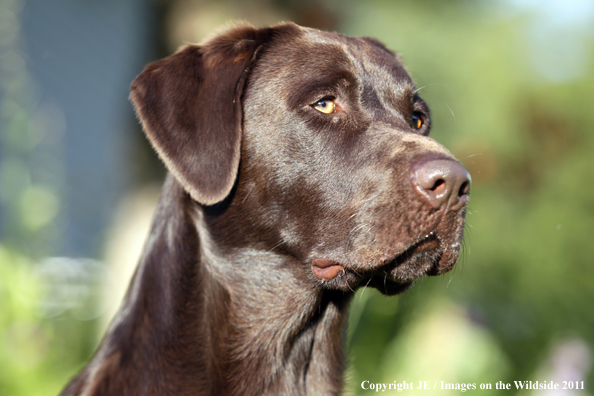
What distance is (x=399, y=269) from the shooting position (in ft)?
7.34

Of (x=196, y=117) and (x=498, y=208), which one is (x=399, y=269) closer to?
(x=196, y=117)

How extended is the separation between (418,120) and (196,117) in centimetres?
122

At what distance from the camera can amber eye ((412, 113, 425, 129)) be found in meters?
2.95

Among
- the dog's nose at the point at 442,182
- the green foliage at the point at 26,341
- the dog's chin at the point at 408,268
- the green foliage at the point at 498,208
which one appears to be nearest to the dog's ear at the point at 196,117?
the dog's chin at the point at 408,268

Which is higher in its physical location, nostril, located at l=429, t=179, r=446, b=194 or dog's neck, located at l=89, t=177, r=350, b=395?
nostril, located at l=429, t=179, r=446, b=194

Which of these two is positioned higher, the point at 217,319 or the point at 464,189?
the point at 464,189

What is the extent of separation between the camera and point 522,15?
11992 mm

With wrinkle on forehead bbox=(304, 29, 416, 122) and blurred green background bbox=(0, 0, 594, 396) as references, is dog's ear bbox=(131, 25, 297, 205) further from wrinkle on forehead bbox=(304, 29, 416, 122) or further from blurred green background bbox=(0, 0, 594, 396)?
blurred green background bbox=(0, 0, 594, 396)

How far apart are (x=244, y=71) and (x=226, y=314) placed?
1081 mm

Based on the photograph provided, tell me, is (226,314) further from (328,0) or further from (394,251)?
(328,0)

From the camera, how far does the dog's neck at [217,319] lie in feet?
7.63

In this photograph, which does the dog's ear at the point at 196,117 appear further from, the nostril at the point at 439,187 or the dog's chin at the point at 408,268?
the nostril at the point at 439,187

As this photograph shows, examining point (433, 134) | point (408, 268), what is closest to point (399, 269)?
point (408, 268)

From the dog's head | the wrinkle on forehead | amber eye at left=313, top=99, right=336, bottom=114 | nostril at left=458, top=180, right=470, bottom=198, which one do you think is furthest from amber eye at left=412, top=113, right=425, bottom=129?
nostril at left=458, top=180, right=470, bottom=198
